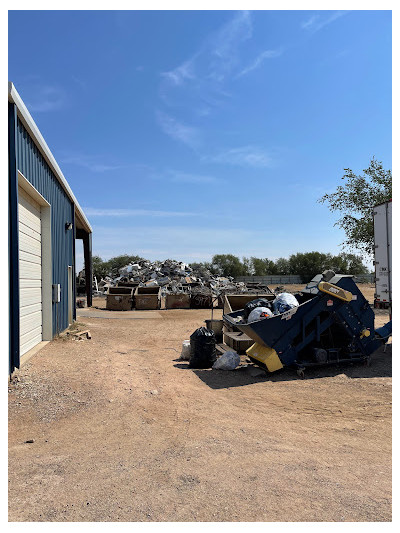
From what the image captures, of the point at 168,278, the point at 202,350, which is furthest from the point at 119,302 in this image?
the point at 202,350

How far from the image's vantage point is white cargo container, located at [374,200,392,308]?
8.91 metres

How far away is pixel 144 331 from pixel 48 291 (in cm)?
405

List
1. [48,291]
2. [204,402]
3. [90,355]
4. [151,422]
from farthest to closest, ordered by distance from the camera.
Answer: [48,291], [90,355], [204,402], [151,422]

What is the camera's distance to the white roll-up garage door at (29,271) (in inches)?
302

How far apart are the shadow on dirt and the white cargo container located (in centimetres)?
197

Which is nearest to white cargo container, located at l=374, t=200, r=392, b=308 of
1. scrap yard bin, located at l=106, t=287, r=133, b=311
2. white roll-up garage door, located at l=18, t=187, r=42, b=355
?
white roll-up garage door, located at l=18, t=187, r=42, b=355

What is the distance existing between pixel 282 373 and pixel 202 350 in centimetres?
163

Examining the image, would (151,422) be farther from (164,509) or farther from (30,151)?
(30,151)

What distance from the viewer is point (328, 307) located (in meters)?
7.24

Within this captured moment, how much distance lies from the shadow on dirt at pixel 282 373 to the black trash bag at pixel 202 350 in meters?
0.16

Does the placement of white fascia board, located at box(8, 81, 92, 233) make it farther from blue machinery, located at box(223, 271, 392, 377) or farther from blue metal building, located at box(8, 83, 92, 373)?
blue machinery, located at box(223, 271, 392, 377)

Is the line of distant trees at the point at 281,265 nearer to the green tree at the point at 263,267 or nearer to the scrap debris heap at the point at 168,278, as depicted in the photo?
the green tree at the point at 263,267

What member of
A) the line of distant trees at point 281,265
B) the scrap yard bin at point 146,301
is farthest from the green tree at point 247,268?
the scrap yard bin at point 146,301

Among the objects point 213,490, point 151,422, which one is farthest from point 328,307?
point 213,490
